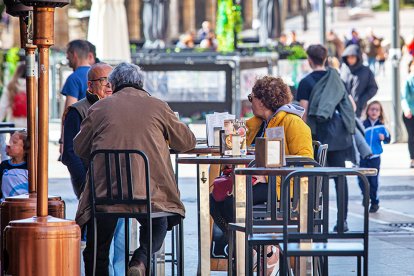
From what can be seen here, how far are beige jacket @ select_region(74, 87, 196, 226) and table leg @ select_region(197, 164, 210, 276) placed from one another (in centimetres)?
98

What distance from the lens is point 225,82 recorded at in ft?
85.2

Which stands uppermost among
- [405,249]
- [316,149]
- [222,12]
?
[222,12]

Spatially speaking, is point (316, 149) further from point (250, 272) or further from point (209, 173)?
point (250, 272)

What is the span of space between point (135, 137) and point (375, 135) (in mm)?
6866

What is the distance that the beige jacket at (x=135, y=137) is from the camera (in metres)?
8.73

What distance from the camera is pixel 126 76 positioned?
8.94 m

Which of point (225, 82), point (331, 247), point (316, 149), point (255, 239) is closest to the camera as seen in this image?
point (331, 247)

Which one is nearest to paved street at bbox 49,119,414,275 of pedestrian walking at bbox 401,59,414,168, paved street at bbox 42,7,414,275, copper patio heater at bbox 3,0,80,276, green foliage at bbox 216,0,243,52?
paved street at bbox 42,7,414,275

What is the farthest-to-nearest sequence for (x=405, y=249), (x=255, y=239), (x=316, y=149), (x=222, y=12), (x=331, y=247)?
(x=222, y=12)
(x=405, y=249)
(x=316, y=149)
(x=255, y=239)
(x=331, y=247)

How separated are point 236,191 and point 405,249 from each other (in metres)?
3.52

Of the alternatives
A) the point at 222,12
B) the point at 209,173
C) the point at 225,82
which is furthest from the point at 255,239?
the point at 222,12

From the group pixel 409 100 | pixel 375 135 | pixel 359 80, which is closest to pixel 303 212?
pixel 375 135

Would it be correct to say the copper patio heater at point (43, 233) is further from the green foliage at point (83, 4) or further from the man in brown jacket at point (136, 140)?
the green foliage at point (83, 4)

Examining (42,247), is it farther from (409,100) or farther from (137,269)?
(409,100)
